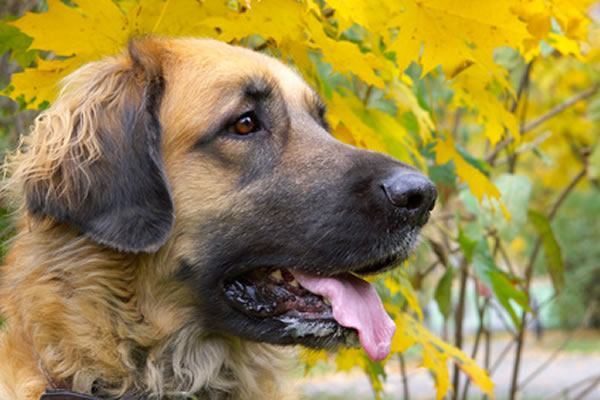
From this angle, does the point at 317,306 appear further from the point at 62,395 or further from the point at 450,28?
the point at 450,28

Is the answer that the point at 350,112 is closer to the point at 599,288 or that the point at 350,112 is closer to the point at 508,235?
the point at 508,235

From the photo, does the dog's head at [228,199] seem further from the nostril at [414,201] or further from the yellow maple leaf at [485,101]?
the yellow maple leaf at [485,101]

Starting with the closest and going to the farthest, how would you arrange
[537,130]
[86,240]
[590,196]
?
[86,240] → [537,130] → [590,196]

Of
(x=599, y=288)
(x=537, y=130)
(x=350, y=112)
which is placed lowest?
(x=599, y=288)

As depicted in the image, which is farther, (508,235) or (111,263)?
(508,235)

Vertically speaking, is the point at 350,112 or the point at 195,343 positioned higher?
the point at 350,112

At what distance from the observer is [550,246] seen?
5.46 m

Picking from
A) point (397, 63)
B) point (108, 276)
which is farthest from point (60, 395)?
point (397, 63)

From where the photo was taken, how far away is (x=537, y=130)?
353 inches

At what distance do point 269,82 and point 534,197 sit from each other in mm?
11019

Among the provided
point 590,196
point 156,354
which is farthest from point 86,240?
point 590,196

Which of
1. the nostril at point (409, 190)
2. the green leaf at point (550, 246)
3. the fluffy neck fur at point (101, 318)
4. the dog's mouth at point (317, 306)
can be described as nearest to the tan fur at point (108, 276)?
the fluffy neck fur at point (101, 318)

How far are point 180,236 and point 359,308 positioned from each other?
69 cm

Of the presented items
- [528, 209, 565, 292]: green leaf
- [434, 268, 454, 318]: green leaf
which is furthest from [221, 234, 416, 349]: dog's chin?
[528, 209, 565, 292]: green leaf
